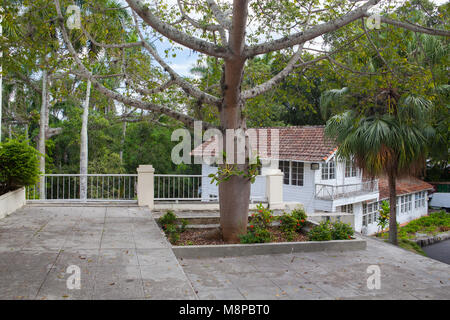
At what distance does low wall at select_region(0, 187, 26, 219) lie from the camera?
9750 millimetres

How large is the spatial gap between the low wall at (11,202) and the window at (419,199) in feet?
88.7

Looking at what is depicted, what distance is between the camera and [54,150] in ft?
98.3

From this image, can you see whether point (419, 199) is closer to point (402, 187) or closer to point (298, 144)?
point (402, 187)

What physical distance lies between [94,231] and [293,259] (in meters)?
4.43

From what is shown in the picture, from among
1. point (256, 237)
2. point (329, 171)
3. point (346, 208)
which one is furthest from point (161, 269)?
point (346, 208)

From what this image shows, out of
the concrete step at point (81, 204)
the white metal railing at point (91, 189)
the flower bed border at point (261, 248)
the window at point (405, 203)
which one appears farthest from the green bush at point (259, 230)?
the window at point (405, 203)

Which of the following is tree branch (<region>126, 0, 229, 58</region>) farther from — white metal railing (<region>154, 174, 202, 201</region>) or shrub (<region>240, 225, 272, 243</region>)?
white metal railing (<region>154, 174, 202, 201</region>)

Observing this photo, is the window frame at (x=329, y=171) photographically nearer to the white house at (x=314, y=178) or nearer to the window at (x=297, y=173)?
the white house at (x=314, y=178)

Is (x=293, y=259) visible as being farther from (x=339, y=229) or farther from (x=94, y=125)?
(x=94, y=125)

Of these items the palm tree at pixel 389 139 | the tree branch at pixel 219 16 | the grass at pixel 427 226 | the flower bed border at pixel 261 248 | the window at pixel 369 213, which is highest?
the tree branch at pixel 219 16

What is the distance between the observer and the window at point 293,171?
21369 millimetres

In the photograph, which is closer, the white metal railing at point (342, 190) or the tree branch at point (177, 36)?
the tree branch at point (177, 36)

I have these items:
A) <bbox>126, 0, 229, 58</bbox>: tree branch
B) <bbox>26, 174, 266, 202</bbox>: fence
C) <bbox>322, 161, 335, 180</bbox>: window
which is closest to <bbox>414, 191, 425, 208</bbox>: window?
<bbox>322, 161, 335, 180</bbox>: window

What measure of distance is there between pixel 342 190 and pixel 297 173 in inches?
106
